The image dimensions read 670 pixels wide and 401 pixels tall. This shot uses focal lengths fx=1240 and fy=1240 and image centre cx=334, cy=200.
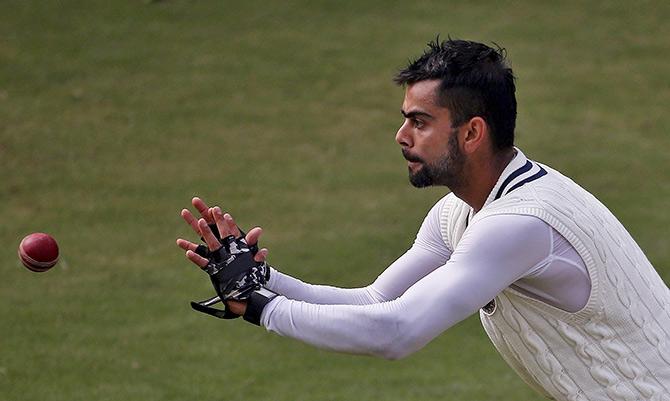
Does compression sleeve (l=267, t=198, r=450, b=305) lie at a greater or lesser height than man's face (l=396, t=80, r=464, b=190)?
lesser

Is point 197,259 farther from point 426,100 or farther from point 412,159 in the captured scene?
point 426,100

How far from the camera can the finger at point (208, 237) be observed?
15.6 ft

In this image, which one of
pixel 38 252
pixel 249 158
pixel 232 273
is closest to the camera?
pixel 232 273

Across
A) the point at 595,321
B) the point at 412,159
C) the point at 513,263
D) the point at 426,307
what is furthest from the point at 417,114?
the point at 595,321

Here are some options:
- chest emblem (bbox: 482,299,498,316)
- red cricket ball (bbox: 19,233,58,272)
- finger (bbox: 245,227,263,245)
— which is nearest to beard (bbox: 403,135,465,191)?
chest emblem (bbox: 482,299,498,316)

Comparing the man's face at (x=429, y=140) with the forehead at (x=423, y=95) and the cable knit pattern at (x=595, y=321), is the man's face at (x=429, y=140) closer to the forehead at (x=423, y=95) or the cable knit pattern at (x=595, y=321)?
the forehead at (x=423, y=95)

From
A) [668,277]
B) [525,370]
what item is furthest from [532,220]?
[668,277]

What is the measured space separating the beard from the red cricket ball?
2100 millimetres

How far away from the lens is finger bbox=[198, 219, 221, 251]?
476 centimetres

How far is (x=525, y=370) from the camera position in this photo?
5184 millimetres

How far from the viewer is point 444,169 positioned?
4887 mm

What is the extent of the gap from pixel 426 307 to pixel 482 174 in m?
0.73

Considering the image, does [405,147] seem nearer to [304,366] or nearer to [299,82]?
[304,366]

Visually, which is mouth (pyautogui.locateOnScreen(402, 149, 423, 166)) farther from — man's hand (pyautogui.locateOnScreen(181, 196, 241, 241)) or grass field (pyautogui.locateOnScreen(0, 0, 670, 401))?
grass field (pyautogui.locateOnScreen(0, 0, 670, 401))
